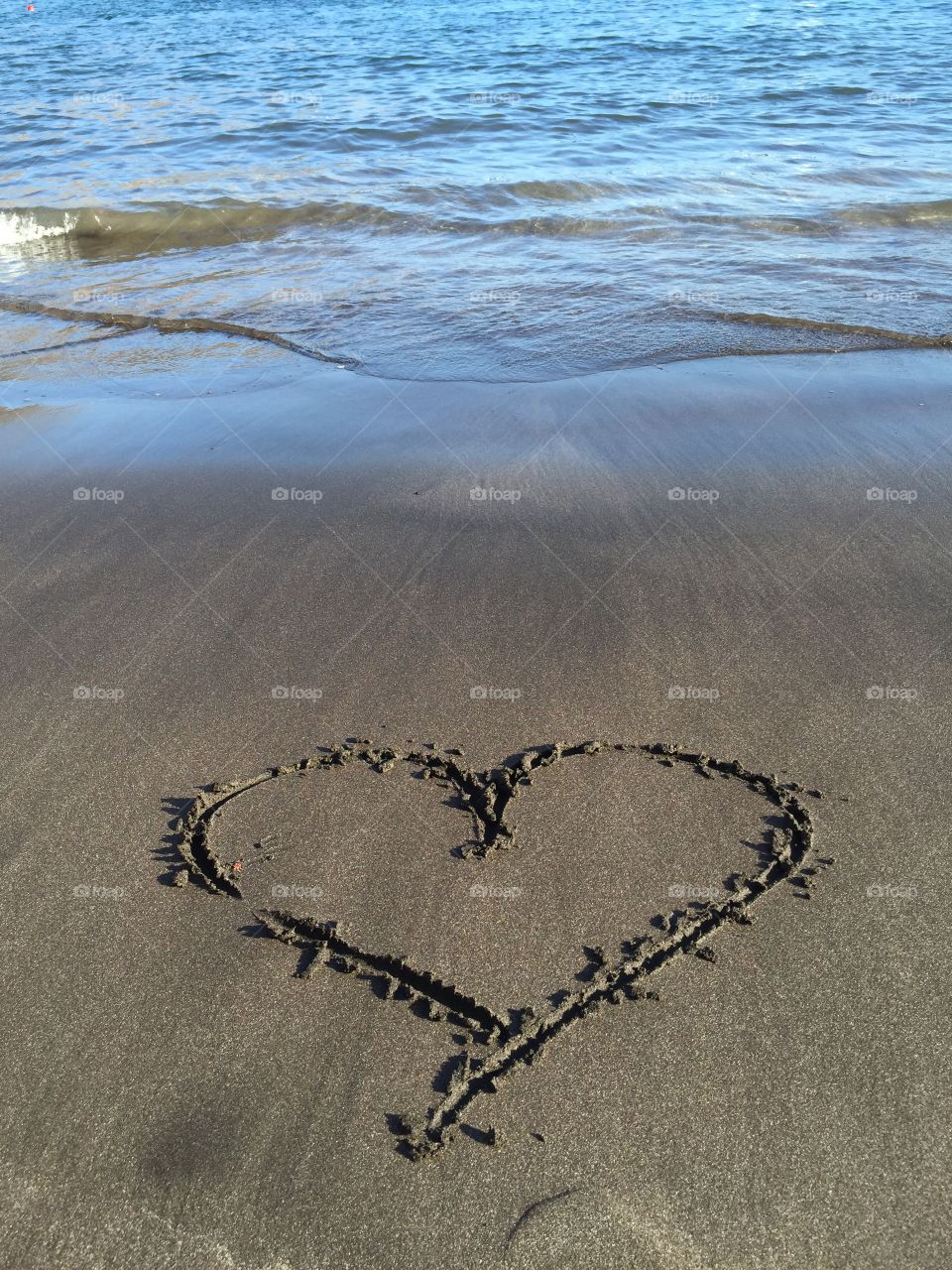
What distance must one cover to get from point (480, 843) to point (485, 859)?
0.07m

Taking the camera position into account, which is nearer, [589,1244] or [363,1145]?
[589,1244]

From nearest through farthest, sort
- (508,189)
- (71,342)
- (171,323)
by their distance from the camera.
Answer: (71,342) → (171,323) → (508,189)

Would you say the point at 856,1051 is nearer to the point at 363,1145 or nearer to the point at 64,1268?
the point at 363,1145

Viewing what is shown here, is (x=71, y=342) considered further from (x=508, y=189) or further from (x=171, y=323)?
(x=508, y=189)

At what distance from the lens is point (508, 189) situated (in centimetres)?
1076

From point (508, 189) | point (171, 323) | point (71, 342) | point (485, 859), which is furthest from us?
point (508, 189)

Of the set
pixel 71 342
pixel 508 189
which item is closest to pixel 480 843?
pixel 71 342

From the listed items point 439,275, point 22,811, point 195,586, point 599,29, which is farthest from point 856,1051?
point 599,29

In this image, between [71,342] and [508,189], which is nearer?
[71,342]

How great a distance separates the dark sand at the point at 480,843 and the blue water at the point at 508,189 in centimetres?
204

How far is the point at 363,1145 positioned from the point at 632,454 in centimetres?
394

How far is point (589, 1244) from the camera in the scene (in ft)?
6.70

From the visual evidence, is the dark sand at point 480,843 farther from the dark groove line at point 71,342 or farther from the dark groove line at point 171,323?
the dark groove line at point 71,342

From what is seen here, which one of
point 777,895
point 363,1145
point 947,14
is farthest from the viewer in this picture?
point 947,14
